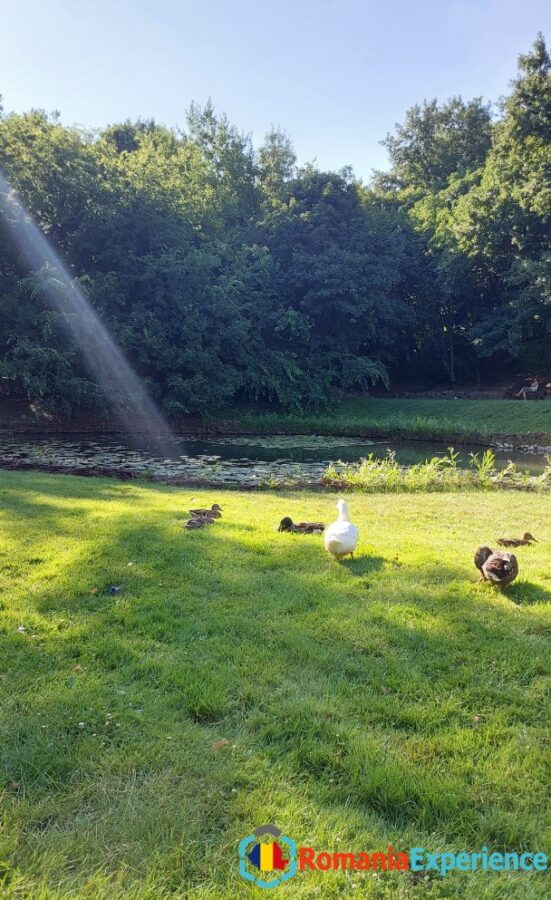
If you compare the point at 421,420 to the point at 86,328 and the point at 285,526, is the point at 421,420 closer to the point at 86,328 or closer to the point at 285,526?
the point at 86,328

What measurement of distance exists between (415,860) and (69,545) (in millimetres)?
3886

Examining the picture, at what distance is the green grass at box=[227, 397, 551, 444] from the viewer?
66.0 feet

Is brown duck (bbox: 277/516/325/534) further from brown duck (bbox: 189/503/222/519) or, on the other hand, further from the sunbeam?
the sunbeam

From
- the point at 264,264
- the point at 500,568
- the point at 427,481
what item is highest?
the point at 264,264

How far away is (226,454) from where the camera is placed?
629 inches

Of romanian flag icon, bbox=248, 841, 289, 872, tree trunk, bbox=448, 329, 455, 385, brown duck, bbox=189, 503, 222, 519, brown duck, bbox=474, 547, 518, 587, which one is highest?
tree trunk, bbox=448, 329, 455, 385

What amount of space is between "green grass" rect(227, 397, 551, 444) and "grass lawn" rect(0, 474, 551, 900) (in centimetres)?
1656


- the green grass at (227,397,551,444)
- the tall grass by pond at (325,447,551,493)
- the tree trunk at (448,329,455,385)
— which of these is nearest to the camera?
the tall grass by pond at (325,447,551,493)

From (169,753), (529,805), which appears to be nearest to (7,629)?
(169,753)

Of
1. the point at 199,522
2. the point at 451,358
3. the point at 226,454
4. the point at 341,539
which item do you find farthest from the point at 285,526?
the point at 451,358

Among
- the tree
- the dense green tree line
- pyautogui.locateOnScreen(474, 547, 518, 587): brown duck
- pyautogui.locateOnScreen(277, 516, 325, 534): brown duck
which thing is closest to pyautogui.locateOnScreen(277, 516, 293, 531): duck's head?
pyautogui.locateOnScreen(277, 516, 325, 534): brown duck

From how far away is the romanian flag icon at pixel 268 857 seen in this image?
5.55 ft

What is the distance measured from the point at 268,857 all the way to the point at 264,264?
87.9ft

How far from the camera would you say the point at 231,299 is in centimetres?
2425
